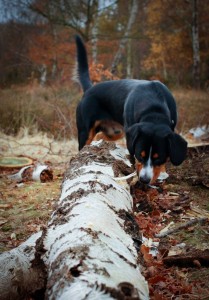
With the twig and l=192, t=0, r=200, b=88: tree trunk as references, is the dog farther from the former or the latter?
l=192, t=0, r=200, b=88: tree trunk

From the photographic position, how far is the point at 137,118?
431cm

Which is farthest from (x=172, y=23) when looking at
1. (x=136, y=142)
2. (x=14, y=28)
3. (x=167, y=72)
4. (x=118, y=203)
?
(x=118, y=203)

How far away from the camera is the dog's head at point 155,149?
3674 millimetres

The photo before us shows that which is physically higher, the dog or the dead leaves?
the dog

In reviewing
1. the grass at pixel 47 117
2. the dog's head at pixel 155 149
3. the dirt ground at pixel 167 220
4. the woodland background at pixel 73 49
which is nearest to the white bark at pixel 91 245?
the dirt ground at pixel 167 220

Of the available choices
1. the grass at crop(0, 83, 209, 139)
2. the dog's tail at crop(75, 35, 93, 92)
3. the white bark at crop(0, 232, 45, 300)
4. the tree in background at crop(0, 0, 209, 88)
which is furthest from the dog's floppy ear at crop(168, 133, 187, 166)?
the tree in background at crop(0, 0, 209, 88)

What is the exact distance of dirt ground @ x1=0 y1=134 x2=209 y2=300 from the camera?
2.27 metres

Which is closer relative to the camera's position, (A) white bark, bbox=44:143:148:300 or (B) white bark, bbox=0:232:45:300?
(A) white bark, bbox=44:143:148:300

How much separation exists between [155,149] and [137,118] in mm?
739

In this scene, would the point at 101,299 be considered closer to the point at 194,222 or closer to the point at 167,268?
the point at 167,268

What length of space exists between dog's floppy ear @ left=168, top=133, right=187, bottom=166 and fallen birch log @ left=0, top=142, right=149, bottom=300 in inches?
36.0

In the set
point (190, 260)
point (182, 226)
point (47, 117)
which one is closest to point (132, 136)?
point (182, 226)

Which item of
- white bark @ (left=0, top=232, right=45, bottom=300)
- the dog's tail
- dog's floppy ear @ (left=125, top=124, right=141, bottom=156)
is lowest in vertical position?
white bark @ (left=0, top=232, right=45, bottom=300)

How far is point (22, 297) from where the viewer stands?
6.19 ft
